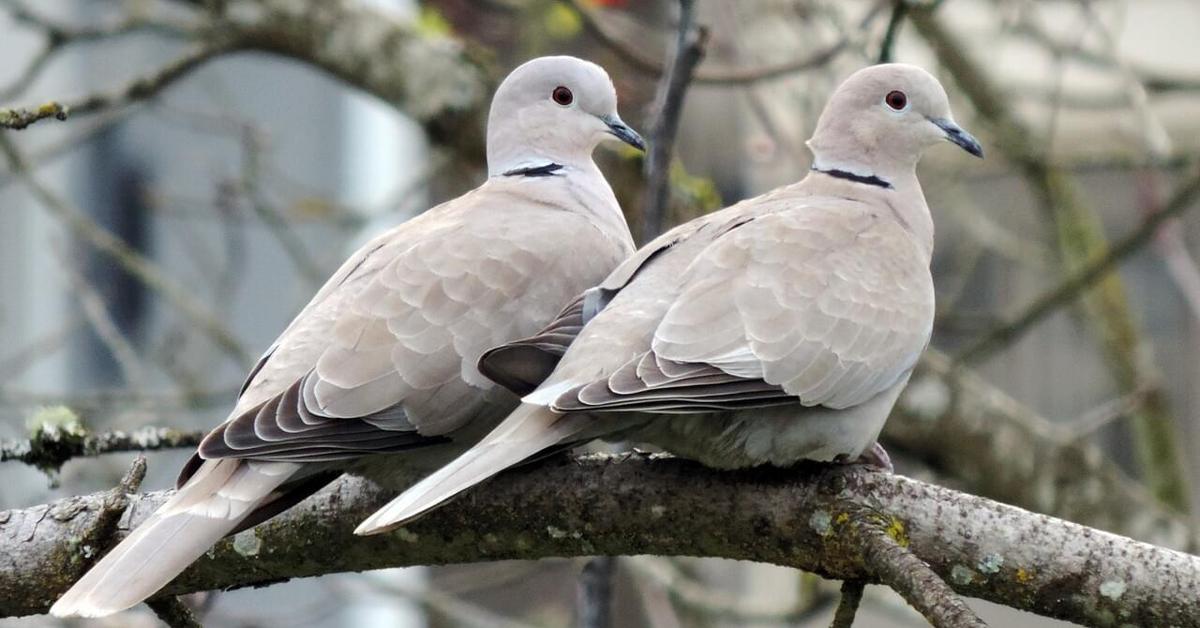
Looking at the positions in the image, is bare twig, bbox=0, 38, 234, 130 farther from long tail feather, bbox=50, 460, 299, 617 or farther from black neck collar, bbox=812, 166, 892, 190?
black neck collar, bbox=812, 166, 892, 190

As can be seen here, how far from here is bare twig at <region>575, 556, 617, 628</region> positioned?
348 centimetres

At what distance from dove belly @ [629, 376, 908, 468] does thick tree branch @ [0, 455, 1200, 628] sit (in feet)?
0.11

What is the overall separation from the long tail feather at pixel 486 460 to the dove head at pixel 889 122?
3.30 ft

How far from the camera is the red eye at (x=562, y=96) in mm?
3430

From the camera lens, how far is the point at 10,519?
2.67 m

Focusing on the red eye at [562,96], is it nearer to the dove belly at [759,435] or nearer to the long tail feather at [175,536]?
the dove belly at [759,435]

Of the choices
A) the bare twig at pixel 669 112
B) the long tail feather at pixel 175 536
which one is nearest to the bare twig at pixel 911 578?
the long tail feather at pixel 175 536

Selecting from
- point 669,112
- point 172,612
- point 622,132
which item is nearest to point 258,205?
point 622,132

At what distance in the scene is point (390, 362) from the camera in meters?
2.63

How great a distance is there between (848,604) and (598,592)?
1.39 meters

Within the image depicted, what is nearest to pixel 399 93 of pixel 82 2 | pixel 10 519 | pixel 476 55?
pixel 476 55

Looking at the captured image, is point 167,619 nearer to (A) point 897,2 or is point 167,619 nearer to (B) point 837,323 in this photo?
(B) point 837,323

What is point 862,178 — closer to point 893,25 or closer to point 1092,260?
point 893,25

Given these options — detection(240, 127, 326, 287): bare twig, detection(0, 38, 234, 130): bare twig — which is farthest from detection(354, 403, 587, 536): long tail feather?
detection(240, 127, 326, 287): bare twig
